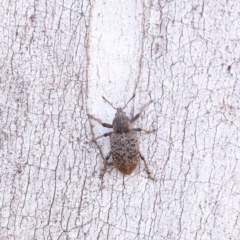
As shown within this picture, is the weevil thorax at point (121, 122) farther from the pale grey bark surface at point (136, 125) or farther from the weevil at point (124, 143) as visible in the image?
the pale grey bark surface at point (136, 125)

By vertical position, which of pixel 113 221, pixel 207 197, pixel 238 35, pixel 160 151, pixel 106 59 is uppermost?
pixel 238 35

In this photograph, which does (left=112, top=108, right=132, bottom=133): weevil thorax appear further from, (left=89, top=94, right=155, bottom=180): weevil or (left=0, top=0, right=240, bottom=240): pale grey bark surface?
(left=0, top=0, right=240, bottom=240): pale grey bark surface

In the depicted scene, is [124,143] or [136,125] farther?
[136,125]

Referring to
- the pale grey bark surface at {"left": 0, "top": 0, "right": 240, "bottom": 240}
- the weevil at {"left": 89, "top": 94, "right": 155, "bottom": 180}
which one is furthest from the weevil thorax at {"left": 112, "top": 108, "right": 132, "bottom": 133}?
the pale grey bark surface at {"left": 0, "top": 0, "right": 240, "bottom": 240}

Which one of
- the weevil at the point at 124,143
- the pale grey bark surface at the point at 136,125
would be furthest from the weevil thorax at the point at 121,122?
the pale grey bark surface at the point at 136,125

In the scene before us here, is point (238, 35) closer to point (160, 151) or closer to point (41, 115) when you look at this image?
point (160, 151)

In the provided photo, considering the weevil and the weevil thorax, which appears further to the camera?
the weevil thorax

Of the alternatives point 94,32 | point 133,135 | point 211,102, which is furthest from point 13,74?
point 211,102
